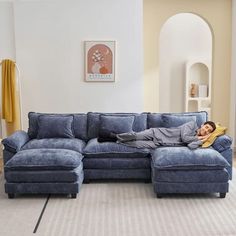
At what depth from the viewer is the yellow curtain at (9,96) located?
215 inches

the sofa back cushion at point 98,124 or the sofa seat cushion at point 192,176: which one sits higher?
the sofa back cushion at point 98,124

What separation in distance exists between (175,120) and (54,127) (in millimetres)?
1697

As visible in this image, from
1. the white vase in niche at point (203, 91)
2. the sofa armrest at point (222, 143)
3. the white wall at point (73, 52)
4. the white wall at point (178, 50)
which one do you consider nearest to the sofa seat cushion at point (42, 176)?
the sofa armrest at point (222, 143)

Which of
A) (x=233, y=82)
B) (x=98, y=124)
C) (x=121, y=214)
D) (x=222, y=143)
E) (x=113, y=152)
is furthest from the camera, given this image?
(x=233, y=82)

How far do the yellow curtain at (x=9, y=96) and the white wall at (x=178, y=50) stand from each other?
10.1ft

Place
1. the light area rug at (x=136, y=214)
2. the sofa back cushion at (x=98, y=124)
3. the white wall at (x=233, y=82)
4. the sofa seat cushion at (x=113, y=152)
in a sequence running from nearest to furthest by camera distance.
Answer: the light area rug at (x=136, y=214) → the sofa seat cushion at (x=113, y=152) → the sofa back cushion at (x=98, y=124) → the white wall at (x=233, y=82)

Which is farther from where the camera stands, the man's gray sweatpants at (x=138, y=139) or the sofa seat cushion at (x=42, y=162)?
the man's gray sweatpants at (x=138, y=139)

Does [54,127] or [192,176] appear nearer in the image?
[192,176]

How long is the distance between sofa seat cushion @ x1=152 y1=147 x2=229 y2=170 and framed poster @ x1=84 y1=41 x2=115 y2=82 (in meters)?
2.23

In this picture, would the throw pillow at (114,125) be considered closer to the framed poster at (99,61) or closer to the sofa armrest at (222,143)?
the framed poster at (99,61)

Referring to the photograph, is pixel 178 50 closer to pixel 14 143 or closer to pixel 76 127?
pixel 76 127

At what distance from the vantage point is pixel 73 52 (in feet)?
18.5

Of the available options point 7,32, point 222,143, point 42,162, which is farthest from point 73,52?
point 222,143

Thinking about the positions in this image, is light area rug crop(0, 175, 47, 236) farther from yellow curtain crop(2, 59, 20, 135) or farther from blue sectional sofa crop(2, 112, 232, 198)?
yellow curtain crop(2, 59, 20, 135)
